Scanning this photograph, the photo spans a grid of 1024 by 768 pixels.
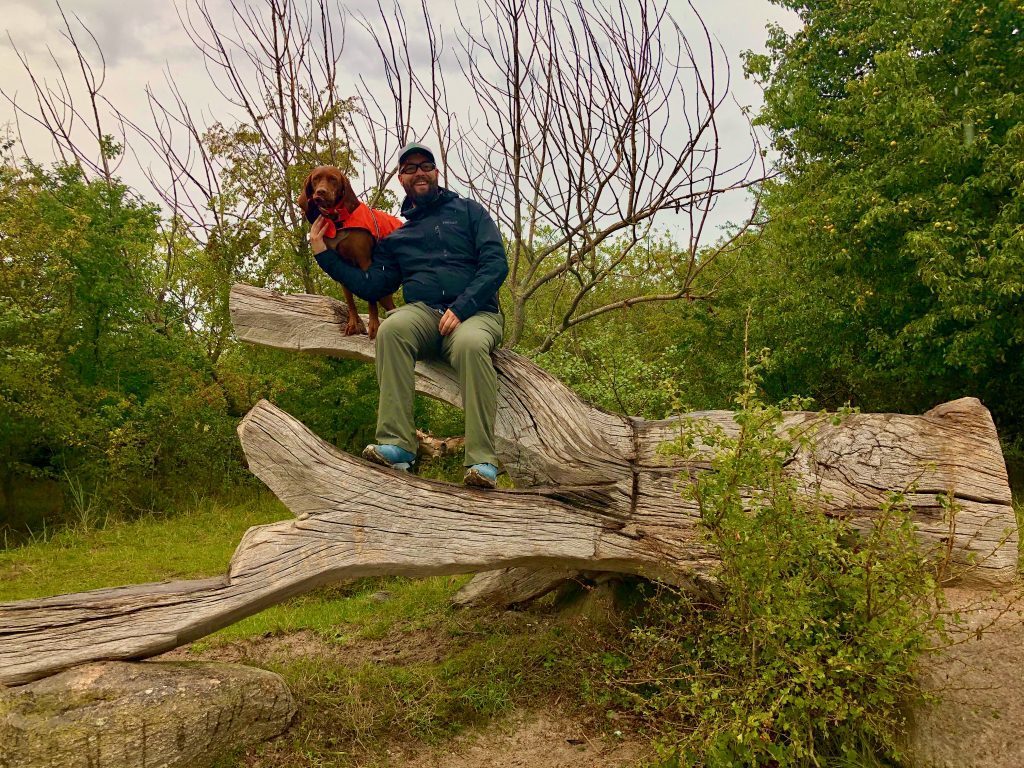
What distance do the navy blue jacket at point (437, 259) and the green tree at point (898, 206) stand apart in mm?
5290

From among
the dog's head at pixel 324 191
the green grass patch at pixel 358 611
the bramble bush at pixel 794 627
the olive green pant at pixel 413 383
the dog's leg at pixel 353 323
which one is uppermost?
the dog's head at pixel 324 191

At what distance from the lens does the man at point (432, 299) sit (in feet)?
14.1

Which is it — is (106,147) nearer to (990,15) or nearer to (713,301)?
(713,301)

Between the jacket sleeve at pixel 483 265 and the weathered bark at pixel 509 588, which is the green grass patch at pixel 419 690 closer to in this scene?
the weathered bark at pixel 509 588

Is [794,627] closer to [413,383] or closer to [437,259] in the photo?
[413,383]

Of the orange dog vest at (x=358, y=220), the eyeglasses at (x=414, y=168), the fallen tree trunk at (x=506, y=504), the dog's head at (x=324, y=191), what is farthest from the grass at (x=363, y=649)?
the eyeglasses at (x=414, y=168)

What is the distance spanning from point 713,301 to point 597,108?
3.59 metres

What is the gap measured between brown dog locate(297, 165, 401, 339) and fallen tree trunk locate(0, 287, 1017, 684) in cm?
49

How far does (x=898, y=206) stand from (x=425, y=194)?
19.8 feet

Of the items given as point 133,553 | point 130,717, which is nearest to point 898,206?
point 130,717

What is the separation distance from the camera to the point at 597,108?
9.71m

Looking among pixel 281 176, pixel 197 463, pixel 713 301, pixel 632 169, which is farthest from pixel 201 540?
pixel 713 301

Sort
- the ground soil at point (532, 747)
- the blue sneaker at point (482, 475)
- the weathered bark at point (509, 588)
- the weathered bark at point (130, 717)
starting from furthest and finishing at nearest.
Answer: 1. the weathered bark at point (509, 588)
2. the blue sneaker at point (482, 475)
3. the ground soil at point (532, 747)
4. the weathered bark at point (130, 717)

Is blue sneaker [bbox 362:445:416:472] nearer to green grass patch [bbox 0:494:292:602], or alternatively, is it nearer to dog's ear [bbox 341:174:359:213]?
dog's ear [bbox 341:174:359:213]
